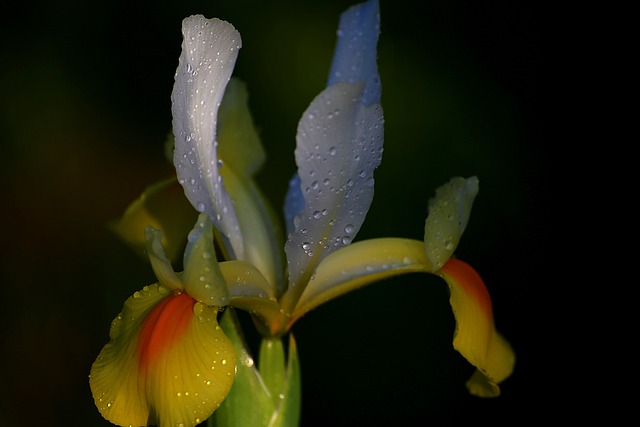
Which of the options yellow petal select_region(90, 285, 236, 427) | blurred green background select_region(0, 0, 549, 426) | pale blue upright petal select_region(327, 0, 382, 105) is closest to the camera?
yellow petal select_region(90, 285, 236, 427)

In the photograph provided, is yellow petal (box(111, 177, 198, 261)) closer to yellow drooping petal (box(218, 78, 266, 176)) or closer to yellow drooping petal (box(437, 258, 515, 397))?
yellow drooping petal (box(218, 78, 266, 176))

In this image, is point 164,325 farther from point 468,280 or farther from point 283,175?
point 283,175

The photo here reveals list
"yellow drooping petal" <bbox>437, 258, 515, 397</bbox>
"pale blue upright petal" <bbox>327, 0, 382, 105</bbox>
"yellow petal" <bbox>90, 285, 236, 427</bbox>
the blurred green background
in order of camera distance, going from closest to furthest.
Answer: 1. "yellow petal" <bbox>90, 285, 236, 427</bbox>
2. "yellow drooping petal" <bbox>437, 258, 515, 397</bbox>
3. "pale blue upright petal" <bbox>327, 0, 382, 105</bbox>
4. the blurred green background

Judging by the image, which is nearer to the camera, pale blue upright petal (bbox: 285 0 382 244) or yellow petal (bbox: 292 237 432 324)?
yellow petal (bbox: 292 237 432 324)

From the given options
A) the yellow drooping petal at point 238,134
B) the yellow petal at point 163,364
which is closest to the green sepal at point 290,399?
the yellow petal at point 163,364

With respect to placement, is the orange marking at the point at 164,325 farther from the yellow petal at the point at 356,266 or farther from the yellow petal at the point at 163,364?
the yellow petal at the point at 356,266

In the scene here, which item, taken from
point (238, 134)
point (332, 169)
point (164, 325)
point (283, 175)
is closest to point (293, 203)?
point (238, 134)

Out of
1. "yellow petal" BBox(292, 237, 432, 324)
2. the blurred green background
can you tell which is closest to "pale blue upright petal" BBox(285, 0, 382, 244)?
"yellow petal" BBox(292, 237, 432, 324)

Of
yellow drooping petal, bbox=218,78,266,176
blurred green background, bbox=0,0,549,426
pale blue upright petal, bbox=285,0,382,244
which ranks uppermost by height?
pale blue upright petal, bbox=285,0,382,244
